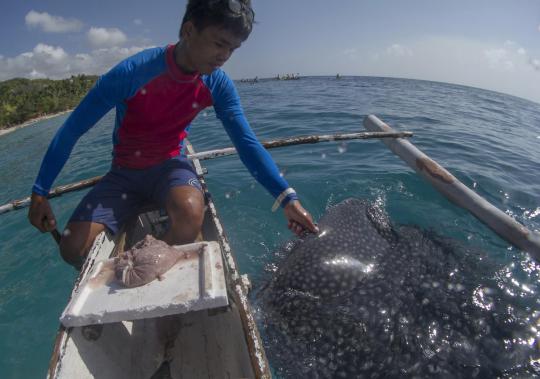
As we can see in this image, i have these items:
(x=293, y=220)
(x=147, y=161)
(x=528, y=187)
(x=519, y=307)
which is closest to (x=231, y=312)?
(x=293, y=220)

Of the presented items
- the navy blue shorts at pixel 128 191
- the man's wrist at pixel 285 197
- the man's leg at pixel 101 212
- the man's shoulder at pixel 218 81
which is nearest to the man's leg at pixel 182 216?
the navy blue shorts at pixel 128 191

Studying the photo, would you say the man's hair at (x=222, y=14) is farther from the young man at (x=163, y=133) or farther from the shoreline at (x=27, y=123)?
the shoreline at (x=27, y=123)

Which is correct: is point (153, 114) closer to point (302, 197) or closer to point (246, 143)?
point (246, 143)

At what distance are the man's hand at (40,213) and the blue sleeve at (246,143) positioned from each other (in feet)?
6.15

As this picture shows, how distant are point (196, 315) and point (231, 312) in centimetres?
63

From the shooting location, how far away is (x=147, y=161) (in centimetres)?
336

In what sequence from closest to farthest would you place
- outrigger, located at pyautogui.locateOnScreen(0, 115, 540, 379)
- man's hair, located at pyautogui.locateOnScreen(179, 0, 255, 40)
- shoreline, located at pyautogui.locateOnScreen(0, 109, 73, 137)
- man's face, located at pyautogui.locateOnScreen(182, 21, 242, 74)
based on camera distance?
outrigger, located at pyautogui.locateOnScreen(0, 115, 540, 379) → man's hair, located at pyautogui.locateOnScreen(179, 0, 255, 40) → man's face, located at pyautogui.locateOnScreen(182, 21, 242, 74) → shoreline, located at pyautogui.locateOnScreen(0, 109, 73, 137)

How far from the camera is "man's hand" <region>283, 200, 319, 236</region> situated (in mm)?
3084

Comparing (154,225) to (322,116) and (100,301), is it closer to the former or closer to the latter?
(100,301)

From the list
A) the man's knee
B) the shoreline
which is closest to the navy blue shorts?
the man's knee

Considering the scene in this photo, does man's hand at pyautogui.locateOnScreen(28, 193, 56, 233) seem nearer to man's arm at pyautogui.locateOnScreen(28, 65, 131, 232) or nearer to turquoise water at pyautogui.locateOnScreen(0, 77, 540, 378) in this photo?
man's arm at pyautogui.locateOnScreen(28, 65, 131, 232)

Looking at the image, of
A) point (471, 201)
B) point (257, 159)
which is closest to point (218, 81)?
point (257, 159)

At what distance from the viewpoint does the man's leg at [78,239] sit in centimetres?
288

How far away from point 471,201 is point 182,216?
372 cm
